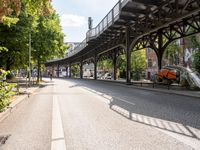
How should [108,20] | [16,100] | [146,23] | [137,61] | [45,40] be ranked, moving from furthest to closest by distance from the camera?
[137,61]
[45,40]
[108,20]
[146,23]
[16,100]

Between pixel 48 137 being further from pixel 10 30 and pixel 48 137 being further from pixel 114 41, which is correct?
pixel 114 41

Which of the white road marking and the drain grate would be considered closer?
the white road marking

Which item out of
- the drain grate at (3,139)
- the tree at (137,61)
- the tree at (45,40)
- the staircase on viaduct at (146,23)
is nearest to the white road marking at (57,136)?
the drain grate at (3,139)

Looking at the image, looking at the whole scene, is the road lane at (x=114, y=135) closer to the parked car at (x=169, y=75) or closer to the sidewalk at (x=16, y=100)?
the sidewalk at (x=16, y=100)

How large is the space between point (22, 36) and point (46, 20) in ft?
53.7

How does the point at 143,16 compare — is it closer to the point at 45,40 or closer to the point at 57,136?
the point at 45,40

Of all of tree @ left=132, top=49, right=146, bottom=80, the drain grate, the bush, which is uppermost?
tree @ left=132, top=49, right=146, bottom=80

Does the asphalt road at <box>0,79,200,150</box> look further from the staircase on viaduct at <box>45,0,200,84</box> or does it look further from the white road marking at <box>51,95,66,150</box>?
the staircase on viaduct at <box>45,0,200,84</box>

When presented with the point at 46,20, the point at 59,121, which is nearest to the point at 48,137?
the point at 59,121

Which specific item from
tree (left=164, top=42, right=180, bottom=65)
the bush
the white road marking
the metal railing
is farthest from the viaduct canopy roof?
tree (left=164, top=42, right=180, bottom=65)

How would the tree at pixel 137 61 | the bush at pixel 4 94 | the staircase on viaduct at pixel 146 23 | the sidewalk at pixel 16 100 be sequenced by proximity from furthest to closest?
1. the tree at pixel 137 61
2. the staircase on viaduct at pixel 146 23
3. the sidewalk at pixel 16 100
4. the bush at pixel 4 94

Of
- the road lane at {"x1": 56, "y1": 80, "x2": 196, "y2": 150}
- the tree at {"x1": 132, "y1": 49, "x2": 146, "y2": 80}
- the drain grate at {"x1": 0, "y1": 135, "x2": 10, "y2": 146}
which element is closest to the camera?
the road lane at {"x1": 56, "y1": 80, "x2": 196, "y2": 150}

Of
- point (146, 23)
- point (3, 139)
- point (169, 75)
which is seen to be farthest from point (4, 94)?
point (169, 75)

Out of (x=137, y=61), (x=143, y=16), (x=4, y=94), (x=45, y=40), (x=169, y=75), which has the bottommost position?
(x=4, y=94)
